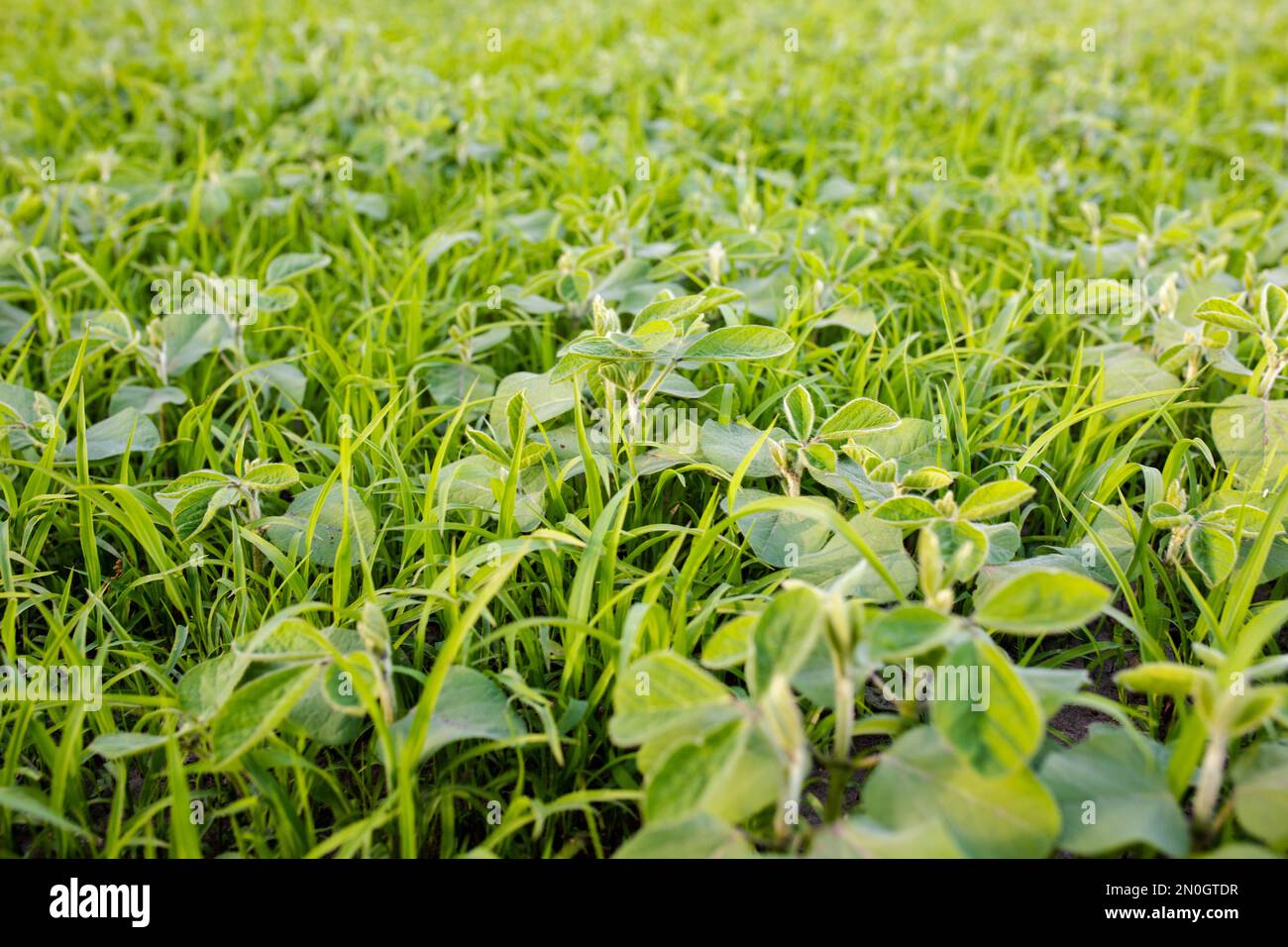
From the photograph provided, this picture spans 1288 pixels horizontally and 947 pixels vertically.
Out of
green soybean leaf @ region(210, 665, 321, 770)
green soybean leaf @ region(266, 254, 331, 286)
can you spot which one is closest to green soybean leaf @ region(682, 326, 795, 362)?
green soybean leaf @ region(210, 665, 321, 770)

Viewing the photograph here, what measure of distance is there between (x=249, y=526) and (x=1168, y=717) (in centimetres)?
156

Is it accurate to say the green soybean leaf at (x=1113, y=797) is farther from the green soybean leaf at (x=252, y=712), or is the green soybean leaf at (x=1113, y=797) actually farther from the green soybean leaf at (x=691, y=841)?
the green soybean leaf at (x=252, y=712)

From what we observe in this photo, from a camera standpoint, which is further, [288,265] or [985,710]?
[288,265]

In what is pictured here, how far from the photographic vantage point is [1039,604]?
1168mm

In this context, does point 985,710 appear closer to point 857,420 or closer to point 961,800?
point 961,800

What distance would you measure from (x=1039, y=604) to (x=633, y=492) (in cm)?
85

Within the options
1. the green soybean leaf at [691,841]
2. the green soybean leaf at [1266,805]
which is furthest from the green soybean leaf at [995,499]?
the green soybean leaf at [691,841]

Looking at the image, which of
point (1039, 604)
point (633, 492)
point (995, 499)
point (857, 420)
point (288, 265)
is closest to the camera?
point (1039, 604)

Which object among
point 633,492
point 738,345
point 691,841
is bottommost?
point 691,841

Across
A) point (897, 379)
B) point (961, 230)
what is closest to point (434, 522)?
point (897, 379)

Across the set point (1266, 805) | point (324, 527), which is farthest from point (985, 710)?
point (324, 527)

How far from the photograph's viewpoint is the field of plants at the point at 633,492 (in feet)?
3.75

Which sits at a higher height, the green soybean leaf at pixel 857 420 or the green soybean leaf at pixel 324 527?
the green soybean leaf at pixel 857 420

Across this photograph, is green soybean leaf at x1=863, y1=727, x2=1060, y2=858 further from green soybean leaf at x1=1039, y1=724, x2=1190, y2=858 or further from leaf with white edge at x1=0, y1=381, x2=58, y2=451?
leaf with white edge at x1=0, y1=381, x2=58, y2=451
